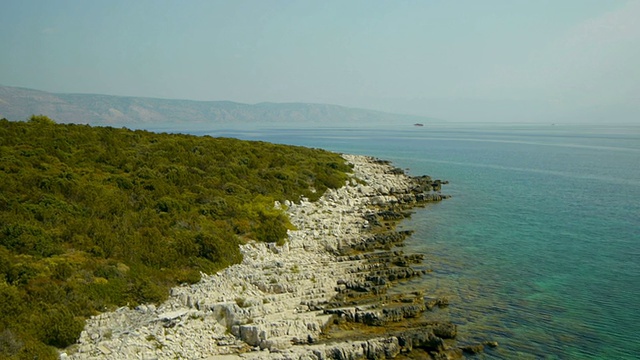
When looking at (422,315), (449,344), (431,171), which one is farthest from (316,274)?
(431,171)

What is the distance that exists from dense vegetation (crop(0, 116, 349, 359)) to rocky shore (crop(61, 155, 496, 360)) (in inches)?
41.9

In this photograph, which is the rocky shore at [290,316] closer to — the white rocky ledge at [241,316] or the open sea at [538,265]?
the white rocky ledge at [241,316]

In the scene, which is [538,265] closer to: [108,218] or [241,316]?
[241,316]

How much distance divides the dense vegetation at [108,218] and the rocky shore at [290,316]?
3.49 ft

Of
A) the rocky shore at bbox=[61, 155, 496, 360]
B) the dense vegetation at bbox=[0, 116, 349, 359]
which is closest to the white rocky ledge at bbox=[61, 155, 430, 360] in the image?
the rocky shore at bbox=[61, 155, 496, 360]

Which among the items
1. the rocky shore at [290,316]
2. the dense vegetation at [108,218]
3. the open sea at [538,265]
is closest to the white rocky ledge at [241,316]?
the rocky shore at [290,316]

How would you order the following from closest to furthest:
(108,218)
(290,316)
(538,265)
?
(290,316), (108,218), (538,265)

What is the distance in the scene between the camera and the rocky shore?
15.8 m

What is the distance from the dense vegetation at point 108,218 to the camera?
650 inches

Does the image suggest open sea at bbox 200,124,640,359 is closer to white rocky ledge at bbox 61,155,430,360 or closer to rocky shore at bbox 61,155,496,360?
rocky shore at bbox 61,155,496,360

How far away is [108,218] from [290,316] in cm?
1297

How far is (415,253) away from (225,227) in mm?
12916

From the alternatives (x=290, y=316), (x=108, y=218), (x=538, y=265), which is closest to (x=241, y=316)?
(x=290, y=316)

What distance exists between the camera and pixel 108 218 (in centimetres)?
2472
